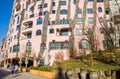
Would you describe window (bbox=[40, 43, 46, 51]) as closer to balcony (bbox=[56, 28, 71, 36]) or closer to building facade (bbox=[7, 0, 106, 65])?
building facade (bbox=[7, 0, 106, 65])

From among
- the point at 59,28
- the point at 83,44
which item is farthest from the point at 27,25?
the point at 83,44

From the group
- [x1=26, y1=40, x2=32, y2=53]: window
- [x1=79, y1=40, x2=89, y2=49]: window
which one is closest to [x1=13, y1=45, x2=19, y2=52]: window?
[x1=26, y1=40, x2=32, y2=53]: window

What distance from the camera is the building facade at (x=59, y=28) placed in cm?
5112

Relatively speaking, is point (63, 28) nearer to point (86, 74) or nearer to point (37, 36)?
point (37, 36)

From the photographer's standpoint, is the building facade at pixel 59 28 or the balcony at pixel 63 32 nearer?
the building facade at pixel 59 28

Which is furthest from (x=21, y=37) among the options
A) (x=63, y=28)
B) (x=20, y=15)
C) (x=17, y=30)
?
(x=63, y=28)

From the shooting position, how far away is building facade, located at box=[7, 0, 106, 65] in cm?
5112

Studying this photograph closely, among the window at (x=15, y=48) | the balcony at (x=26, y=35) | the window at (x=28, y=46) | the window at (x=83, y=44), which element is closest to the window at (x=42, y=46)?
the window at (x=28, y=46)

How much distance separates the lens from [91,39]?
41.8m

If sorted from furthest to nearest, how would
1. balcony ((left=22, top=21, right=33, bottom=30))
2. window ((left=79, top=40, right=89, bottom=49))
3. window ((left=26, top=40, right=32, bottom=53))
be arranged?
balcony ((left=22, top=21, right=33, bottom=30)) → window ((left=26, top=40, right=32, bottom=53)) → window ((left=79, top=40, right=89, bottom=49))

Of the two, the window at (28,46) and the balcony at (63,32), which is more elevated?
the balcony at (63,32)

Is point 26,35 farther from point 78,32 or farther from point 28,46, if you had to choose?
point 78,32

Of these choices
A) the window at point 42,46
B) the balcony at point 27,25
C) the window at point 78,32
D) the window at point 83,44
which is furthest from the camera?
the balcony at point 27,25

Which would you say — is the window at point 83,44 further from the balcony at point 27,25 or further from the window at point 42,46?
the balcony at point 27,25
